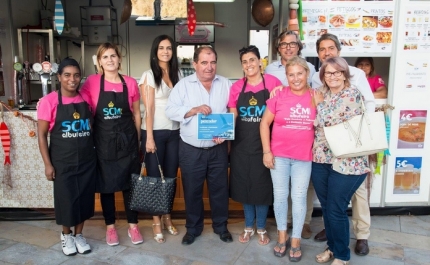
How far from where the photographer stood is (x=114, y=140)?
2.97 m

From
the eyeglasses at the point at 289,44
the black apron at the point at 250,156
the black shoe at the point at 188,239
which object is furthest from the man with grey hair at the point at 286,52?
the black shoe at the point at 188,239

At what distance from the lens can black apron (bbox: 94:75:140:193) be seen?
116 inches

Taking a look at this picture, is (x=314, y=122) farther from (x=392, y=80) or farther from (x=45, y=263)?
(x=45, y=263)

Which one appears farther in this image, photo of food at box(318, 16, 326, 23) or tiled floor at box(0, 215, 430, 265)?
photo of food at box(318, 16, 326, 23)

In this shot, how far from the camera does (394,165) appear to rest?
3.78 metres

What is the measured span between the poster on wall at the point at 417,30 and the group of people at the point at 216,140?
45.9 inches

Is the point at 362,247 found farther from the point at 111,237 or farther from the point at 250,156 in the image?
the point at 111,237

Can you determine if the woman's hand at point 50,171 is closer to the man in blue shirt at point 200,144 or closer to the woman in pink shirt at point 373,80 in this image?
the man in blue shirt at point 200,144

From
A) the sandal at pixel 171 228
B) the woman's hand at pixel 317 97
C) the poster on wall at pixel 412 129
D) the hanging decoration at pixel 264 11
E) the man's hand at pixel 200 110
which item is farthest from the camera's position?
the hanging decoration at pixel 264 11

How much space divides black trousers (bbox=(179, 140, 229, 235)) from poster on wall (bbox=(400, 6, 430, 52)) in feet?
6.80

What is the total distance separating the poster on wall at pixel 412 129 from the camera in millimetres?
3695

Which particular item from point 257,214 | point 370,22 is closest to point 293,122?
point 257,214

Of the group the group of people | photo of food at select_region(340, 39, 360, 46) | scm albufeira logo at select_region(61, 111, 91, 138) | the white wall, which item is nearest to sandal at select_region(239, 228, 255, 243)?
the group of people

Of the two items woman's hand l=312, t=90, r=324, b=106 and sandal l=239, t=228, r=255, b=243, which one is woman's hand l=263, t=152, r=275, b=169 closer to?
woman's hand l=312, t=90, r=324, b=106
